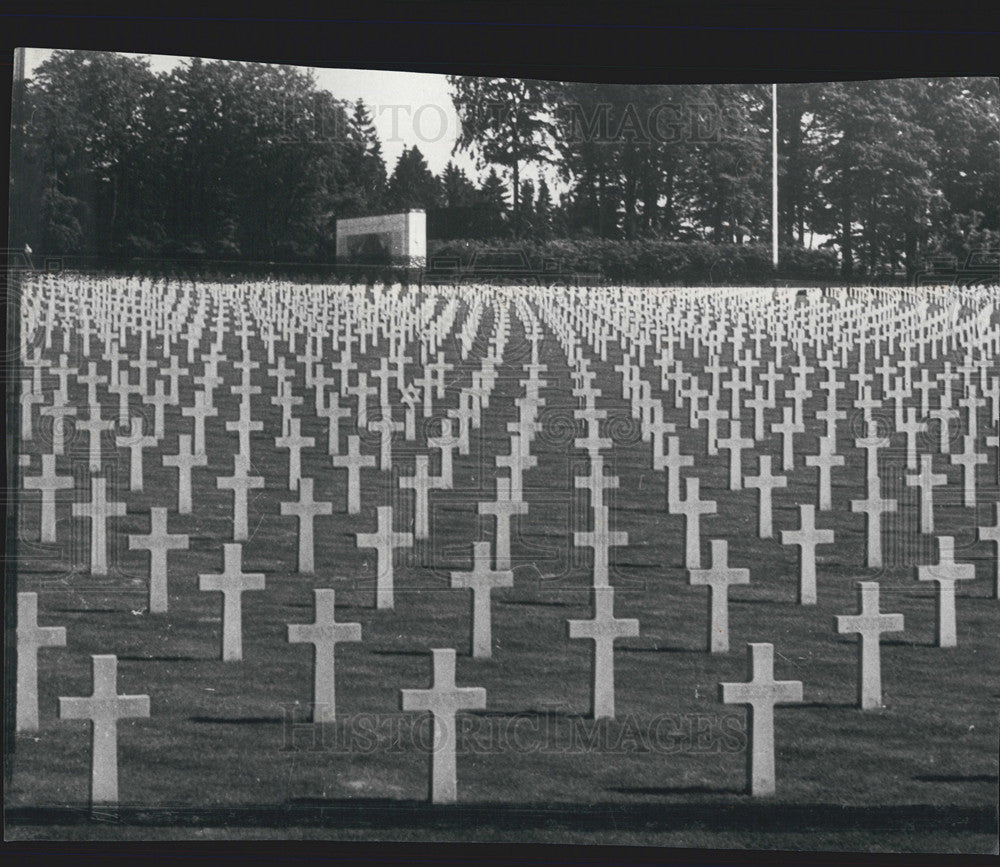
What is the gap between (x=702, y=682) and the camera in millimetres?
9578

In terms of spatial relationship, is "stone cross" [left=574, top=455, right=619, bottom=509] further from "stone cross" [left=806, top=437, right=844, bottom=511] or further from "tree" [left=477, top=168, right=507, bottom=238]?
"stone cross" [left=806, top=437, right=844, bottom=511]

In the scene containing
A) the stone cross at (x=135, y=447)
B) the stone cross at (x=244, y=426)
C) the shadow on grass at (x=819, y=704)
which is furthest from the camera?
the stone cross at (x=244, y=426)

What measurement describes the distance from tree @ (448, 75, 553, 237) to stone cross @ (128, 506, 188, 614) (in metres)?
2.75

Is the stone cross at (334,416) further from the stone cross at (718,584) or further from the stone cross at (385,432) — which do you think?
the stone cross at (718,584)

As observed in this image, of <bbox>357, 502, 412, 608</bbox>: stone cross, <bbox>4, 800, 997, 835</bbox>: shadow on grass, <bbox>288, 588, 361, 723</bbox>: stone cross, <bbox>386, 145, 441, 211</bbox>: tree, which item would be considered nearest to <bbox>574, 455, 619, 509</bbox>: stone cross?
<bbox>357, 502, 412, 608</bbox>: stone cross

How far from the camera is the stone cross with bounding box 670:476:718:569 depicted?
1138 centimetres

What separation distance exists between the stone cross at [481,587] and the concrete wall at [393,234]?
Result: 1.77 meters

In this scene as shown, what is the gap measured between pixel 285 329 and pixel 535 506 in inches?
76.5

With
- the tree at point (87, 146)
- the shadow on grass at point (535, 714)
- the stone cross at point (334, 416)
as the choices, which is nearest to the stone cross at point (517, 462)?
the stone cross at point (334, 416)

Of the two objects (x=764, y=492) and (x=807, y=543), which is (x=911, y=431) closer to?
(x=764, y=492)

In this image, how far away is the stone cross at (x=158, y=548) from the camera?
10125 millimetres

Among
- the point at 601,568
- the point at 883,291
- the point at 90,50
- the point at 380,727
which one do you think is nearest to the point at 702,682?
the point at 601,568

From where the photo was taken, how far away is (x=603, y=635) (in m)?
8.96

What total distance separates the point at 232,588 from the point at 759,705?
3.11m
